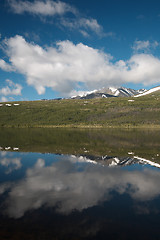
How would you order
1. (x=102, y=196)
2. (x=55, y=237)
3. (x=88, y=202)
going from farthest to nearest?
1. (x=102, y=196)
2. (x=88, y=202)
3. (x=55, y=237)

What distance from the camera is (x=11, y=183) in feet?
80.5

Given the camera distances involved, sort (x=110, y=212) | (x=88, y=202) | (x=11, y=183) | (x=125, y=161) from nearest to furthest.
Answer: (x=110, y=212)
(x=88, y=202)
(x=11, y=183)
(x=125, y=161)

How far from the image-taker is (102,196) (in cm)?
2042

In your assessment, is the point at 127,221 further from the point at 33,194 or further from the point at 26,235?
the point at 33,194

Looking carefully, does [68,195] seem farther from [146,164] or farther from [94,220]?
[146,164]

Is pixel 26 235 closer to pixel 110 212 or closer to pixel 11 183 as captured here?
pixel 110 212

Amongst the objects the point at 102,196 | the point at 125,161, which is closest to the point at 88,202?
the point at 102,196

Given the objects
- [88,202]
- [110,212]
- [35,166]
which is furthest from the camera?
[35,166]

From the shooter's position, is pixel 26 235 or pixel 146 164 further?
pixel 146 164

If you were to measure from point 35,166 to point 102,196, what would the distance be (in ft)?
56.0

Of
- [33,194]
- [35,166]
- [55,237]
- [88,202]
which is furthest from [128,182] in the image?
[35,166]

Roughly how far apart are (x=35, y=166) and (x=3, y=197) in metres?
13.8

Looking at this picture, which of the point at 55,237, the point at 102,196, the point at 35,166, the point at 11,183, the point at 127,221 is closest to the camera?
the point at 55,237

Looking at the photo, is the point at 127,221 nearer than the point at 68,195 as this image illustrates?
Yes
